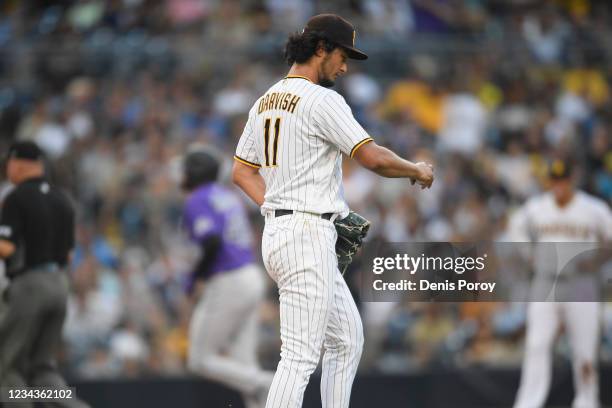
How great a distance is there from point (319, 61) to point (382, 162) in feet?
2.39

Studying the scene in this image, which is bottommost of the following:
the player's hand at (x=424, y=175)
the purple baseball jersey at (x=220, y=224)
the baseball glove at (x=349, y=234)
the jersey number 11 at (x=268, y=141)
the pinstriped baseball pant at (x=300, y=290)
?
the pinstriped baseball pant at (x=300, y=290)

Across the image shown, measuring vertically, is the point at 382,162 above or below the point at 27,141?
below

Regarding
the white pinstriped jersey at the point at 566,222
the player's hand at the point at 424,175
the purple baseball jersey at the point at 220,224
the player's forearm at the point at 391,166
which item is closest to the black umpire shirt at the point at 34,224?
the purple baseball jersey at the point at 220,224

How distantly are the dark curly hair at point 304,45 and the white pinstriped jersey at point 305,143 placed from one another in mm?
122

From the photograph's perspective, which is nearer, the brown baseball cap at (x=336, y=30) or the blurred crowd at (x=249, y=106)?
the brown baseball cap at (x=336, y=30)

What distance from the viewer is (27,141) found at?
8297mm

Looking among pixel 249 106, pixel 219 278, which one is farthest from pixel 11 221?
pixel 249 106

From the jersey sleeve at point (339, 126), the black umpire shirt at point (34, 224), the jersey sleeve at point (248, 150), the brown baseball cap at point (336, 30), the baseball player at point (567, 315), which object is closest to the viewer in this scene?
the jersey sleeve at point (339, 126)

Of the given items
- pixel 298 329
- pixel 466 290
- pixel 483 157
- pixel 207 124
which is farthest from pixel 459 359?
pixel 298 329

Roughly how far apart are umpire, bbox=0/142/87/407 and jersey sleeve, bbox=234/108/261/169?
219cm

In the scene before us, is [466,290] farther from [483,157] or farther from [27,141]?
[483,157]

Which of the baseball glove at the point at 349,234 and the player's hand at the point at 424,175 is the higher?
the player's hand at the point at 424,175

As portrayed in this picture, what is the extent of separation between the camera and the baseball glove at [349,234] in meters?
6.23

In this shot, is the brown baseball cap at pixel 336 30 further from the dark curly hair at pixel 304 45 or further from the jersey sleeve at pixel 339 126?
the jersey sleeve at pixel 339 126
